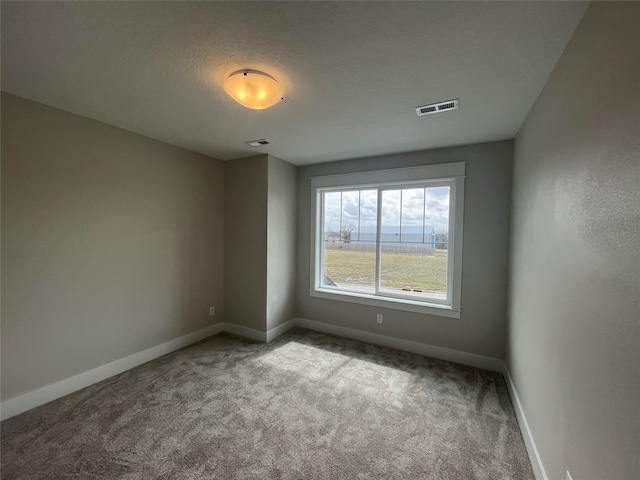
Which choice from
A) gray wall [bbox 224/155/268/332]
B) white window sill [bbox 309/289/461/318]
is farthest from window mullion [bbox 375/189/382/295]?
gray wall [bbox 224/155/268/332]

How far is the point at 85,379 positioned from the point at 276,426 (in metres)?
1.95

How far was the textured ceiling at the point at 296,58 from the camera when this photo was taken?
1.22 meters

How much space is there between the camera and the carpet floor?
1.62 meters

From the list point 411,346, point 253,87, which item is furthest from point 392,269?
point 253,87

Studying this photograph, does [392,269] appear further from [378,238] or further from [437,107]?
[437,107]

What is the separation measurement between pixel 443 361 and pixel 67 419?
358 cm

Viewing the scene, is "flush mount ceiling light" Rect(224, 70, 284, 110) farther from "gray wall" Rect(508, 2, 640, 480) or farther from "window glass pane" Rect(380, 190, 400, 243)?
"window glass pane" Rect(380, 190, 400, 243)

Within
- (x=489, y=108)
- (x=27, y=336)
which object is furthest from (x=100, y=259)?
(x=489, y=108)

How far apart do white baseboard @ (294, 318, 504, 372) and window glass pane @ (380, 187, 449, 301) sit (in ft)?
1.95

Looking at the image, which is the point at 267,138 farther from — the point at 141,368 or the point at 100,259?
the point at 141,368

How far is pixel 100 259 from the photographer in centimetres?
254

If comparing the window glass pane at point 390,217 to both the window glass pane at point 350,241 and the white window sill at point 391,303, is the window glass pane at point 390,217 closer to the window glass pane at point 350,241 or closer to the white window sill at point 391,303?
the window glass pane at point 350,241

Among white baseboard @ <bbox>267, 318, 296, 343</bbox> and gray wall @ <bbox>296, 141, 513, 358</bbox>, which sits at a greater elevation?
gray wall @ <bbox>296, 141, 513, 358</bbox>

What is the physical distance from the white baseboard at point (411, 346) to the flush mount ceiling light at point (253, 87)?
3026 mm
